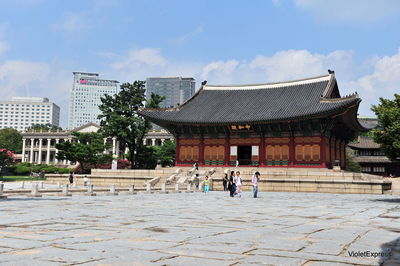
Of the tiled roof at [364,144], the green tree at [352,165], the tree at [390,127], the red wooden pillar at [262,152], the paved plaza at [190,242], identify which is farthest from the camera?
the tiled roof at [364,144]

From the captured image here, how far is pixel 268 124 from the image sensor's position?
121ft

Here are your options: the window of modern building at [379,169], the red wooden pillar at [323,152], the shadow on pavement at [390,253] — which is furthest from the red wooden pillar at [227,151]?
the shadow on pavement at [390,253]

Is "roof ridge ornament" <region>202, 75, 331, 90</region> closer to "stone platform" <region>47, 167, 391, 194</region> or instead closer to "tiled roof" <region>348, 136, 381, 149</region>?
"stone platform" <region>47, 167, 391, 194</region>

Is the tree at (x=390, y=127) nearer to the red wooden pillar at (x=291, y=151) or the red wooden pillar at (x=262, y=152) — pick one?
the red wooden pillar at (x=291, y=151)

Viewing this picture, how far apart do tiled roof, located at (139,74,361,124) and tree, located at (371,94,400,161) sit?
10997 millimetres

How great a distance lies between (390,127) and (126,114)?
35.9 m

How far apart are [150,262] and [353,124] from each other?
3816 centimetres

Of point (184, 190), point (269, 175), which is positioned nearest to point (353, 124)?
point (269, 175)

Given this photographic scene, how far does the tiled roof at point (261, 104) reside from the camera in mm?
34469

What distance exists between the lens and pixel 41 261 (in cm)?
496

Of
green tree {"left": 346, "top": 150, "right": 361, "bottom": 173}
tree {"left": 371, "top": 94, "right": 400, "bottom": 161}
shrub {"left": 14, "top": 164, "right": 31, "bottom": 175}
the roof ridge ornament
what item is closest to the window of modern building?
green tree {"left": 346, "top": 150, "right": 361, "bottom": 173}

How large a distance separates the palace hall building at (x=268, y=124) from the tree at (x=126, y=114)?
25.2ft

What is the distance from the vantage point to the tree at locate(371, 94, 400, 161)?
19531mm

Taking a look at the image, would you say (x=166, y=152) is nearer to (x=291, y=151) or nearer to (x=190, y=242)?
(x=291, y=151)
